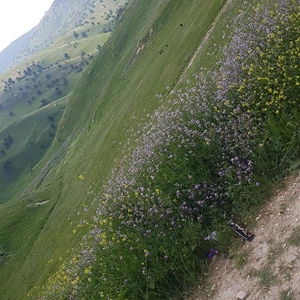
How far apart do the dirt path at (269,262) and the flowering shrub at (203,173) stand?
0.59 metres

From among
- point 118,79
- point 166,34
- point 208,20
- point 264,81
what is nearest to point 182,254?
point 264,81

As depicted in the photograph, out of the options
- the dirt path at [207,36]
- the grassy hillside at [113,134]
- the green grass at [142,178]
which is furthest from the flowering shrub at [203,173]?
the dirt path at [207,36]

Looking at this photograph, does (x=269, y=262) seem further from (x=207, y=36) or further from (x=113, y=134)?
(x=113, y=134)

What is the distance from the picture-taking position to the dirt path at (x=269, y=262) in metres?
6.90

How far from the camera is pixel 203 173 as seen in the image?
10383 millimetres

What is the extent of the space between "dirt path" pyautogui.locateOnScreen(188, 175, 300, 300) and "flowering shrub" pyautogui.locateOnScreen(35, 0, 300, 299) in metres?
0.59

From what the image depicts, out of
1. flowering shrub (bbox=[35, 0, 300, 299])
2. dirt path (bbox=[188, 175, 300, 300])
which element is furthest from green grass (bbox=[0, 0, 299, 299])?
dirt path (bbox=[188, 175, 300, 300])

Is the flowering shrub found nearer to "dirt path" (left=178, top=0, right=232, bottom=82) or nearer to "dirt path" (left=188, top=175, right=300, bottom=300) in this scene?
"dirt path" (left=188, top=175, right=300, bottom=300)

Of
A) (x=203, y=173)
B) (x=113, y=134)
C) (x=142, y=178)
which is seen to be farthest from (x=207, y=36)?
(x=203, y=173)

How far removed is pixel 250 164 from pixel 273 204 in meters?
1.31

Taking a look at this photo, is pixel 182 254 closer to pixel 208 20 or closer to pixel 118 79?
pixel 208 20

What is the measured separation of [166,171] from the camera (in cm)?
1121

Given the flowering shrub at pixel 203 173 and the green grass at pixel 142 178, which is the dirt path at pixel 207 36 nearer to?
the green grass at pixel 142 178

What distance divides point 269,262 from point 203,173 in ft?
11.6
